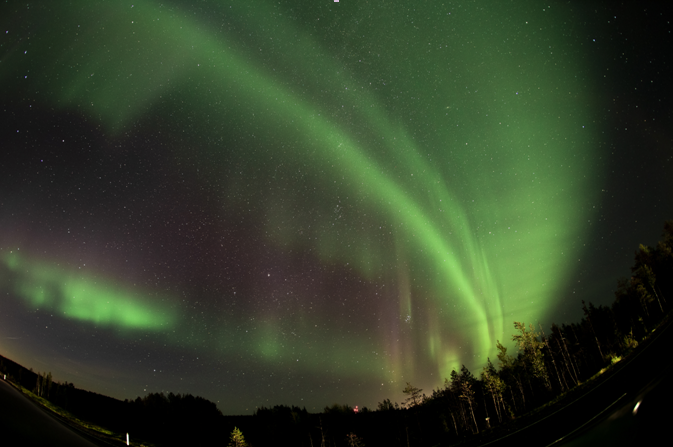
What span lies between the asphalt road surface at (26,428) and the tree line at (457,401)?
16.2 meters

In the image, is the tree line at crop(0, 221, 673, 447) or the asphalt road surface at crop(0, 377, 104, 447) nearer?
the asphalt road surface at crop(0, 377, 104, 447)

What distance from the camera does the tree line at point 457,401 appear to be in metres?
43.4

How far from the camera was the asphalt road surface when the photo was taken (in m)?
1.42

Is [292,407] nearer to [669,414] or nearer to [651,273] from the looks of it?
[651,273]

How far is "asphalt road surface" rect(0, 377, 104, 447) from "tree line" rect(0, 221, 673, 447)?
1621 centimetres

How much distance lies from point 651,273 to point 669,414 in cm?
5501

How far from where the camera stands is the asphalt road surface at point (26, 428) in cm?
142

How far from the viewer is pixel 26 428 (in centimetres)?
155

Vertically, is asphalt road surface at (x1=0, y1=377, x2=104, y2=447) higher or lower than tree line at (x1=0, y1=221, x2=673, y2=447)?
lower

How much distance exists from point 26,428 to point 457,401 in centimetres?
6879

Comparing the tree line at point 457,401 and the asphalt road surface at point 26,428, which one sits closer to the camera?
the asphalt road surface at point 26,428

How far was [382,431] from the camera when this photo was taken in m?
72.8

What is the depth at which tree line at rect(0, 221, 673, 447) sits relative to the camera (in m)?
43.4

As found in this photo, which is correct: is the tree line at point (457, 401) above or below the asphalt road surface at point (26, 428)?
above
